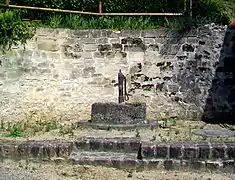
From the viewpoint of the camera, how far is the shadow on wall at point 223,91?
411 inches

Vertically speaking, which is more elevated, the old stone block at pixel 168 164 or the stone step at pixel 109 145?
the stone step at pixel 109 145

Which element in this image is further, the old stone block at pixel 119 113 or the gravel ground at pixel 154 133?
the old stone block at pixel 119 113

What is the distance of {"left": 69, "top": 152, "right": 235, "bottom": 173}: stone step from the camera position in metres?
6.98

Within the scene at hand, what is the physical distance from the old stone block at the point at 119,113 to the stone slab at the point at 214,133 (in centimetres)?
112

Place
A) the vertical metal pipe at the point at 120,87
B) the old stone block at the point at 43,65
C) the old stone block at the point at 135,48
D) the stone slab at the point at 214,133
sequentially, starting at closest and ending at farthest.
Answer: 1. the stone slab at the point at 214,133
2. the vertical metal pipe at the point at 120,87
3. the old stone block at the point at 43,65
4. the old stone block at the point at 135,48

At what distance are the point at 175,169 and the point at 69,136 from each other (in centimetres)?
241

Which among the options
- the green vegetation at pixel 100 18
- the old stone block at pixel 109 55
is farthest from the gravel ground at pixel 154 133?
the green vegetation at pixel 100 18

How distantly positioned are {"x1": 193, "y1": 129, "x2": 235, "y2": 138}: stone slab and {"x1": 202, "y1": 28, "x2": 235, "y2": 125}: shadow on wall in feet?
3.72

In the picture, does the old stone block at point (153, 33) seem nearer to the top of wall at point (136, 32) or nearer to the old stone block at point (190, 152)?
the top of wall at point (136, 32)

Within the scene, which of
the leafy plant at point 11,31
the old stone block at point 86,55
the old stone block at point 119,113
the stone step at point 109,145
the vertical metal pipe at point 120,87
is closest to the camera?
the stone step at point 109,145

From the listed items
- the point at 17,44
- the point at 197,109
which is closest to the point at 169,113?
the point at 197,109

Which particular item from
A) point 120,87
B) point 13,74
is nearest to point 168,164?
point 120,87

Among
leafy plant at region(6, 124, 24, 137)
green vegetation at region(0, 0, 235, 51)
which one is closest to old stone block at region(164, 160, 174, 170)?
leafy plant at region(6, 124, 24, 137)

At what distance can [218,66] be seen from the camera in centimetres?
1047
